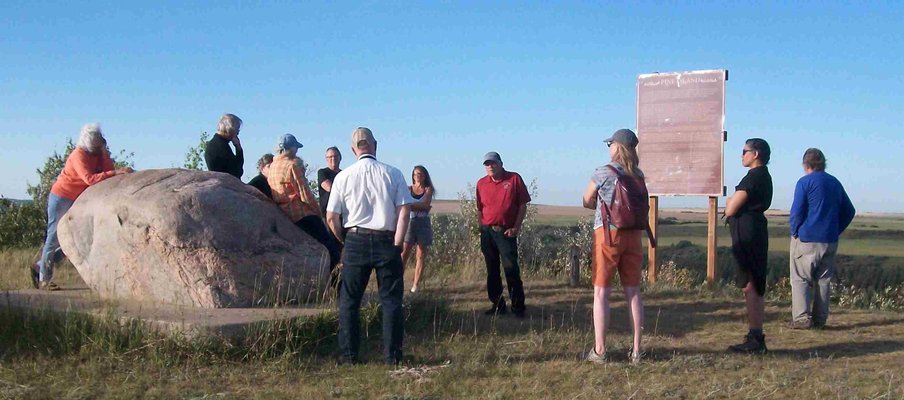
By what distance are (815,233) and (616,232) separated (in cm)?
284

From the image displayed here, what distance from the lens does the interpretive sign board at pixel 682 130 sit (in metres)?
10.1

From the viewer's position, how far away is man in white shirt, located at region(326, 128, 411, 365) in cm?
564

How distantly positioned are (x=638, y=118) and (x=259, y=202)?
218 inches

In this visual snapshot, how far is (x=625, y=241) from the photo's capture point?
5738 mm

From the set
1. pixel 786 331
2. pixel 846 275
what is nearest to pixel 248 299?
pixel 786 331

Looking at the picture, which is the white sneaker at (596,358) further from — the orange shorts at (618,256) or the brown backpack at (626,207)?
the brown backpack at (626,207)

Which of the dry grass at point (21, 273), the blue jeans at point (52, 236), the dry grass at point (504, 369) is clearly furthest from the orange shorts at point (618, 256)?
the dry grass at point (21, 273)

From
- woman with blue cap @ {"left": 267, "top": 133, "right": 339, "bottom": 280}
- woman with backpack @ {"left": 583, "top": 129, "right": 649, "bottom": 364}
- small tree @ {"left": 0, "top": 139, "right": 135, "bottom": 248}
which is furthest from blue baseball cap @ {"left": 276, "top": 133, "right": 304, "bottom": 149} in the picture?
small tree @ {"left": 0, "top": 139, "right": 135, "bottom": 248}

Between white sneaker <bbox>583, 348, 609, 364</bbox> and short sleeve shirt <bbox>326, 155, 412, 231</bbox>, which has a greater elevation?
short sleeve shirt <bbox>326, 155, 412, 231</bbox>

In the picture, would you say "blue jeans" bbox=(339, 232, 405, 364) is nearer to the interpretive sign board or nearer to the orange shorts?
the orange shorts

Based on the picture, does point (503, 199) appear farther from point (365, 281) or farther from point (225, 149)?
point (225, 149)

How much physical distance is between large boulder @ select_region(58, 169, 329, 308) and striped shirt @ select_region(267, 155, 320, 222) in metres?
0.20

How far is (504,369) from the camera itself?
5.61 meters

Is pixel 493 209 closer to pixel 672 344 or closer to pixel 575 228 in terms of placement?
pixel 672 344
